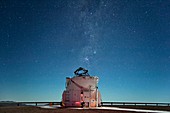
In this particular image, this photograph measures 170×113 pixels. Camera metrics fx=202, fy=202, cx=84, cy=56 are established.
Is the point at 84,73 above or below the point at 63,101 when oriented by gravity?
above

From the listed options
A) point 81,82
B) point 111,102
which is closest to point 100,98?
point 81,82

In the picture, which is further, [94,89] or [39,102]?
[39,102]

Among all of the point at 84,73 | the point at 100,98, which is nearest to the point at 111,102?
the point at 100,98

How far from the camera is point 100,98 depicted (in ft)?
119

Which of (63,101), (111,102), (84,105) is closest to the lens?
(84,105)

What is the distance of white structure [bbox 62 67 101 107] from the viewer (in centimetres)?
3369

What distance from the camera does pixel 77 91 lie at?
34219 mm

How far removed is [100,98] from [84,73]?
5.42m

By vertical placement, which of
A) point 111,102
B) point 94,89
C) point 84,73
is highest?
point 84,73

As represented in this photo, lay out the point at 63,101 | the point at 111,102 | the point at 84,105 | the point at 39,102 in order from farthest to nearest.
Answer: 1. the point at 111,102
2. the point at 39,102
3. the point at 63,101
4. the point at 84,105

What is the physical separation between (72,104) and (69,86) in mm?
3168

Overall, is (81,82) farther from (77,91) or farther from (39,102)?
(39,102)

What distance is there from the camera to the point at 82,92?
34.1 metres

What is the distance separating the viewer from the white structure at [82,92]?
3369 centimetres
